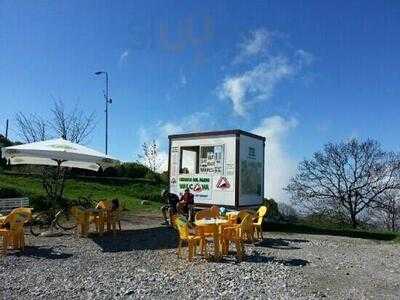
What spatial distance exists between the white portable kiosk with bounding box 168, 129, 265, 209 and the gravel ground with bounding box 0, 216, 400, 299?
160 inches

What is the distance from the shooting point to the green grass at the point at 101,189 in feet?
73.2

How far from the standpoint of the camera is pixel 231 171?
16.8m

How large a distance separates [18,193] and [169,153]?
616cm

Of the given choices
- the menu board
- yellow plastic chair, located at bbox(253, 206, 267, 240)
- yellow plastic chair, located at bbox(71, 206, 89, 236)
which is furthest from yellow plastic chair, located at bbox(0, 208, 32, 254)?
the menu board

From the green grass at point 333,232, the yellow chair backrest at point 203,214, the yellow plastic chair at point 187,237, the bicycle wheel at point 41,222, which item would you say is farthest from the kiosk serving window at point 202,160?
the yellow plastic chair at point 187,237

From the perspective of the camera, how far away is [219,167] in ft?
56.0

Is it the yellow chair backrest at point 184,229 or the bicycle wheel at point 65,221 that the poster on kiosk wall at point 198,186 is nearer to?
the bicycle wheel at point 65,221

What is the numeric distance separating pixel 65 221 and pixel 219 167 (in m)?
5.20

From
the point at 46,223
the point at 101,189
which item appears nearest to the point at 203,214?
the point at 46,223

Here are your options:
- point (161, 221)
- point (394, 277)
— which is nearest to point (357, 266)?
point (394, 277)

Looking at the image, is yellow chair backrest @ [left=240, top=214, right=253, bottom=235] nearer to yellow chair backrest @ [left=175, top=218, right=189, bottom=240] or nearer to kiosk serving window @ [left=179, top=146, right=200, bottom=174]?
yellow chair backrest @ [left=175, top=218, right=189, bottom=240]

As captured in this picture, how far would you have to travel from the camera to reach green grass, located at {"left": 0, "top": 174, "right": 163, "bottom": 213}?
2230 cm

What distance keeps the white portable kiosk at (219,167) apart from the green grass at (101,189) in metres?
4.40

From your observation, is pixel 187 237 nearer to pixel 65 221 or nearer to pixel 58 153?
pixel 58 153
